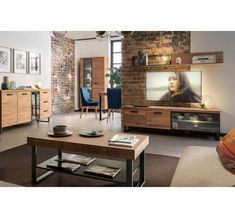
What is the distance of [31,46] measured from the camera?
591 cm

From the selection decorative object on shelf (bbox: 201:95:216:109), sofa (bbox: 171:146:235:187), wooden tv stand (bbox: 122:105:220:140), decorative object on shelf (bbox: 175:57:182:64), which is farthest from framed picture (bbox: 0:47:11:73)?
sofa (bbox: 171:146:235:187)

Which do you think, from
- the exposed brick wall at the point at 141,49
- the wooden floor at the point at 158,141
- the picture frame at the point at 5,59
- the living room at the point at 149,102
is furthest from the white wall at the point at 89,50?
the wooden floor at the point at 158,141

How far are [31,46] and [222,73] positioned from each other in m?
4.67

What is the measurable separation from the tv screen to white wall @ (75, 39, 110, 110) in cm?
349

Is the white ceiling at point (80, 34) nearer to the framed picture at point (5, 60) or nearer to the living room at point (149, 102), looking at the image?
the living room at point (149, 102)

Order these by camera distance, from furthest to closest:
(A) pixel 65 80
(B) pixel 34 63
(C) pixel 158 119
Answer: (A) pixel 65 80 < (B) pixel 34 63 < (C) pixel 158 119

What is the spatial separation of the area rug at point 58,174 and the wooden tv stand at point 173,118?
4.46ft

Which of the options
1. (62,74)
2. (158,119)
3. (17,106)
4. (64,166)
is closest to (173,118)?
(158,119)

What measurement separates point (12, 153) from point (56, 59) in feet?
15.5

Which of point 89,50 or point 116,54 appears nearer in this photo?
point 116,54

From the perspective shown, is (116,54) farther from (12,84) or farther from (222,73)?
(222,73)
